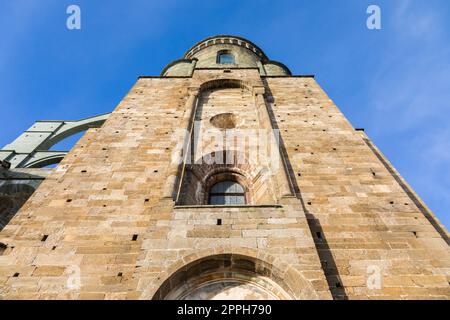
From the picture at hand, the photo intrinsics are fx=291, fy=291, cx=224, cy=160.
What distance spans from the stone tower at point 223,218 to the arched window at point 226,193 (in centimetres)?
4

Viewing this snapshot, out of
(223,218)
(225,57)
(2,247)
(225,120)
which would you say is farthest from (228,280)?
(225,57)

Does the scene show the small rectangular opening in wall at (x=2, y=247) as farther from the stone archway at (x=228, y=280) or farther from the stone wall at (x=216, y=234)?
the stone archway at (x=228, y=280)

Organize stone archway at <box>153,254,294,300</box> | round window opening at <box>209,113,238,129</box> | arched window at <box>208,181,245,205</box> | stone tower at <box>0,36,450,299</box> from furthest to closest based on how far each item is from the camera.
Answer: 1. round window opening at <box>209,113,238,129</box>
2. arched window at <box>208,181,245,205</box>
3. stone tower at <box>0,36,450,299</box>
4. stone archway at <box>153,254,294,300</box>

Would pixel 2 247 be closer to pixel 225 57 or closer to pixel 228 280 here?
pixel 228 280

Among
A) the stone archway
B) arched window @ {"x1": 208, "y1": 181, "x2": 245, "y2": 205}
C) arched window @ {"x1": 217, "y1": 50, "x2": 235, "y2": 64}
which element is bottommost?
the stone archway

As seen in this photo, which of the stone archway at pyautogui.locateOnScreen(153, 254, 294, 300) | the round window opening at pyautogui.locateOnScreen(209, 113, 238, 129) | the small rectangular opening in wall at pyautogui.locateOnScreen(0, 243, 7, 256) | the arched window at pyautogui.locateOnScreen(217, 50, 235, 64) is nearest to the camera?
the stone archway at pyautogui.locateOnScreen(153, 254, 294, 300)

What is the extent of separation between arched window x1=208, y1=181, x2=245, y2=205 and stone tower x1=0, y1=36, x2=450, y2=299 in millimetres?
42

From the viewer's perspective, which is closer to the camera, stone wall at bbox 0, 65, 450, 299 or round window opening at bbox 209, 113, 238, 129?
stone wall at bbox 0, 65, 450, 299

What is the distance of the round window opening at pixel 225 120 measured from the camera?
1185 cm

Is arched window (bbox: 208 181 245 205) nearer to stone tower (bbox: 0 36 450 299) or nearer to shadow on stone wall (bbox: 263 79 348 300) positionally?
stone tower (bbox: 0 36 450 299)

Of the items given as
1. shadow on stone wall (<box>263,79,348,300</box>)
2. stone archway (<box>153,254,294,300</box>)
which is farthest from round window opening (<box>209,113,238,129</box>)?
stone archway (<box>153,254,294,300</box>)

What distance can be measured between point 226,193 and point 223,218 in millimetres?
2957

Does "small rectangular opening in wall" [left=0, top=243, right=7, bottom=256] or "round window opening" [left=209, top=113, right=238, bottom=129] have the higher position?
"round window opening" [left=209, top=113, right=238, bottom=129]

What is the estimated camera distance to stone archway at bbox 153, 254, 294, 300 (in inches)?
214
